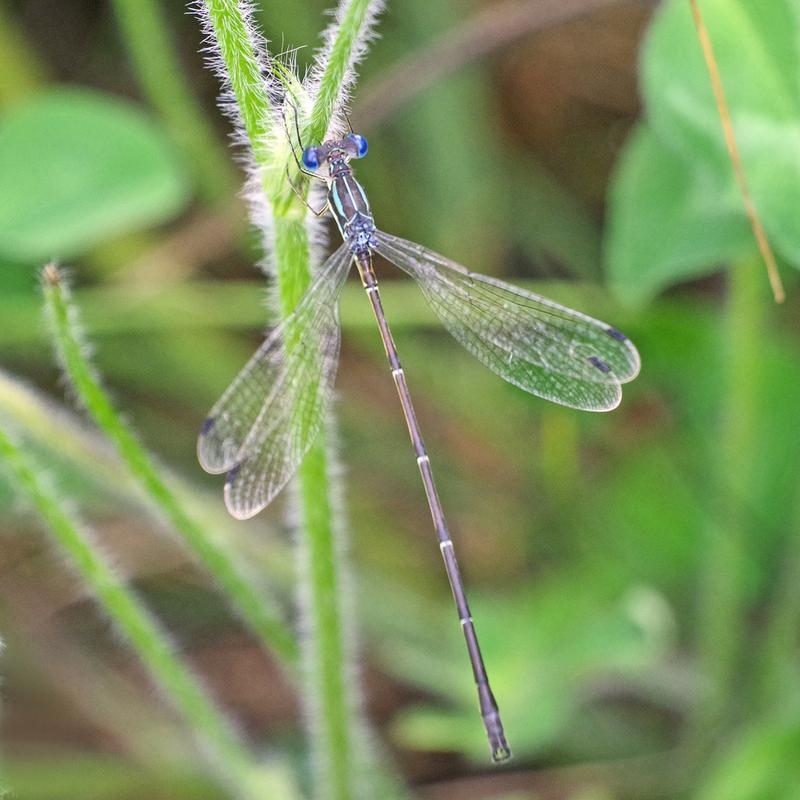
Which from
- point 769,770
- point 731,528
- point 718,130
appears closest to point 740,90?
point 718,130

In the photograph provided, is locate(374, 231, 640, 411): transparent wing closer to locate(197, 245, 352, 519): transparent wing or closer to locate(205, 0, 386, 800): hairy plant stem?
locate(197, 245, 352, 519): transparent wing

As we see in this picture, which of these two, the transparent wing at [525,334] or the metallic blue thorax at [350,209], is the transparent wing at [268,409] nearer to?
the metallic blue thorax at [350,209]

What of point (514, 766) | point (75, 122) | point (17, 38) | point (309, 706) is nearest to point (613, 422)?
point (514, 766)

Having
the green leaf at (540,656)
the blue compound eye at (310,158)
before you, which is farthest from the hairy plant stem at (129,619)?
the green leaf at (540,656)

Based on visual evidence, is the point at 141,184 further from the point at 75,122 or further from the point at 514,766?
the point at 514,766

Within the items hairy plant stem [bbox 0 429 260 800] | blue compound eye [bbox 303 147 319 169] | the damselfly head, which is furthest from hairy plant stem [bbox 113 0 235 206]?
hairy plant stem [bbox 0 429 260 800]

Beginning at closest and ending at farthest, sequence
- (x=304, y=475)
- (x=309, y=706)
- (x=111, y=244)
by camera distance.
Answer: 1. (x=304, y=475)
2. (x=309, y=706)
3. (x=111, y=244)
